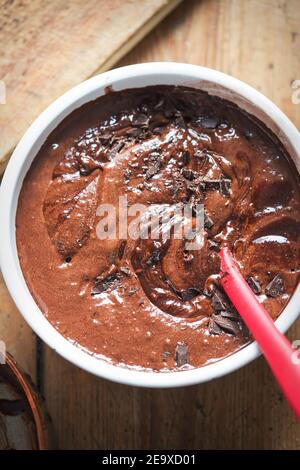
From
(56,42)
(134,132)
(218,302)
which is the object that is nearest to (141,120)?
(134,132)

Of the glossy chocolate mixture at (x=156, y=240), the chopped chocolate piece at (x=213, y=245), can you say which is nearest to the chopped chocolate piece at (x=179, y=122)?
the glossy chocolate mixture at (x=156, y=240)

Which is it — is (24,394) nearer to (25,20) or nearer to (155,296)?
(155,296)

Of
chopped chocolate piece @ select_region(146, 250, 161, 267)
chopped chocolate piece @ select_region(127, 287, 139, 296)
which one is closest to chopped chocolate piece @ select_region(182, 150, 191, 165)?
chopped chocolate piece @ select_region(146, 250, 161, 267)

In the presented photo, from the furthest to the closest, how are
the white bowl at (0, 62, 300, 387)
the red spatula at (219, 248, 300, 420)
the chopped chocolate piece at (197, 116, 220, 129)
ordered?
the chopped chocolate piece at (197, 116, 220, 129) → the white bowl at (0, 62, 300, 387) → the red spatula at (219, 248, 300, 420)

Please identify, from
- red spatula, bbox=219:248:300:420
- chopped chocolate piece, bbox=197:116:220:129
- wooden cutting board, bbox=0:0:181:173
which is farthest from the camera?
wooden cutting board, bbox=0:0:181:173

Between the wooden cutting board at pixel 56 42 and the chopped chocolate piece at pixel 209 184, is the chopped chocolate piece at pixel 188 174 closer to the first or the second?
the chopped chocolate piece at pixel 209 184

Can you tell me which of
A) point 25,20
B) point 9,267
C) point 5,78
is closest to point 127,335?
point 9,267

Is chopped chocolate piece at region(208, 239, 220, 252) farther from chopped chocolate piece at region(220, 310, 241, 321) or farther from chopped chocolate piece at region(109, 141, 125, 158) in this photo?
chopped chocolate piece at region(109, 141, 125, 158)
